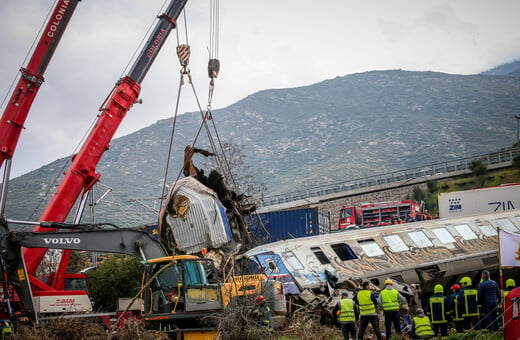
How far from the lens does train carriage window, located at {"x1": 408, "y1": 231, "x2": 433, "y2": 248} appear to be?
22.4m

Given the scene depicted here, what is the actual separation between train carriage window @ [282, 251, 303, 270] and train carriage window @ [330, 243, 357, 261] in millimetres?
2058

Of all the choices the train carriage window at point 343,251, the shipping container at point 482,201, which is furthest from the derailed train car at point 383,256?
the shipping container at point 482,201

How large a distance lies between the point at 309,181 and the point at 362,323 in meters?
140

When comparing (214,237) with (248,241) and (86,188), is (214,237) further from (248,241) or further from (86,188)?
(86,188)

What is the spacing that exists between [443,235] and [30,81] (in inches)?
611

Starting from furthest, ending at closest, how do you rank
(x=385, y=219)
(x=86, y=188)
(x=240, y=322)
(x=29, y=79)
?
(x=385, y=219) → (x=86, y=188) → (x=29, y=79) → (x=240, y=322)

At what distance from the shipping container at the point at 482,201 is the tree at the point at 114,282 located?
19.1 metres

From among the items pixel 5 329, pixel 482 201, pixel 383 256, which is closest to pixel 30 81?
pixel 5 329

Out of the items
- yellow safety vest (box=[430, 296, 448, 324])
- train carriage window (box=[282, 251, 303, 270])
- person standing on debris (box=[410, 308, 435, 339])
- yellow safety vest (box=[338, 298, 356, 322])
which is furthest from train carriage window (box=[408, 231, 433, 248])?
yellow safety vest (box=[338, 298, 356, 322])

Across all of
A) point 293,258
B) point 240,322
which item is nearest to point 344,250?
point 293,258

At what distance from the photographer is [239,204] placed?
1961 centimetres

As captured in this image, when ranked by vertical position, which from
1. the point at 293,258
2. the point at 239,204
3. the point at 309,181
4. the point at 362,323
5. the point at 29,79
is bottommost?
the point at 362,323

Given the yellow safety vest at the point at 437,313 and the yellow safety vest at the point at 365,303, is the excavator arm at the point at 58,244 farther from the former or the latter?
the yellow safety vest at the point at 437,313

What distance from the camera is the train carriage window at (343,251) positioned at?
67.0 feet
